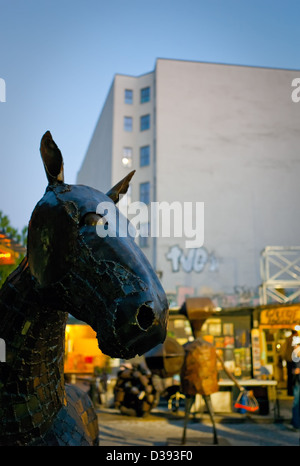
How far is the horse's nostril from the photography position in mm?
1105

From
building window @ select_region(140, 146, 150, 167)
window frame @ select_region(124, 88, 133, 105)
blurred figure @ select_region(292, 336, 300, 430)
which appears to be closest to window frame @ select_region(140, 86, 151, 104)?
window frame @ select_region(124, 88, 133, 105)

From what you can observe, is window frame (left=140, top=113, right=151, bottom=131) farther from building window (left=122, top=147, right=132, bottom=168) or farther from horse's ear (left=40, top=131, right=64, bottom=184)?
horse's ear (left=40, top=131, right=64, bottom=184)

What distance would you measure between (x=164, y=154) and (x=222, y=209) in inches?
181

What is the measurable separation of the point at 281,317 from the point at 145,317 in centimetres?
1315

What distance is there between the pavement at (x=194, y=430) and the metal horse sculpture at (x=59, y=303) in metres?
5.11

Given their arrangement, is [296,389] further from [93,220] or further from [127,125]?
[127,125]

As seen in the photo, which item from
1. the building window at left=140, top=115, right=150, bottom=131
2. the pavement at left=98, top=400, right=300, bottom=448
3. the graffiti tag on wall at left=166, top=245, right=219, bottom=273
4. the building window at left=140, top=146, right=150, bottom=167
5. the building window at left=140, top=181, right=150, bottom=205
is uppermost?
the building window at left=140, top=115, right=150, bottom=131

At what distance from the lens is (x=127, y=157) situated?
83.2 ft

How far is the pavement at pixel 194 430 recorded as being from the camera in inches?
276

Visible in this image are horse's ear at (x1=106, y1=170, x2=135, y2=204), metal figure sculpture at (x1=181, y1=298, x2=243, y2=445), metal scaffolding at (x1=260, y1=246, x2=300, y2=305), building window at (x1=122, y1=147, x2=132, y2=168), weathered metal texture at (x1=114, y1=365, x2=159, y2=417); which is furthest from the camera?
building window at (x1=122, y1=147, x2=132, y2=168)

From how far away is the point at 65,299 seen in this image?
135 cm

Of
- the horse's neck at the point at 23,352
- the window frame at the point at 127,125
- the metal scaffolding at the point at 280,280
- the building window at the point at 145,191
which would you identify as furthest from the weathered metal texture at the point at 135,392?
the window frame at the point at 127,125

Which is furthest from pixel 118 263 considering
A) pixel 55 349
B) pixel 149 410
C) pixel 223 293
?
pixel 223 293
